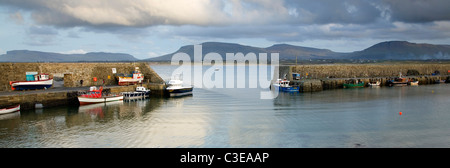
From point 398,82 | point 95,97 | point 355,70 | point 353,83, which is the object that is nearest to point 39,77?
point 95,97

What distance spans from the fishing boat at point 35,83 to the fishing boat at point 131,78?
6.21m

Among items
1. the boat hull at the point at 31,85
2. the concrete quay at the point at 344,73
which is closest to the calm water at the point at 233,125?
the boat hull at the point at 31,85

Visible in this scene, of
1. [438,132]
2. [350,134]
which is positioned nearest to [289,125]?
[350,134]

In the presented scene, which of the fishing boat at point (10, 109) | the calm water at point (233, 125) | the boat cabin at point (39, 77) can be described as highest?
the boat cabin at point (39, 77)

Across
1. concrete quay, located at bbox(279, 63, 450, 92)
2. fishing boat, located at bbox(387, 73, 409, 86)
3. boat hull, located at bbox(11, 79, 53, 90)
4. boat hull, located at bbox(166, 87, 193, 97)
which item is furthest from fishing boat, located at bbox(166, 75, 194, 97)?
fishing boat, located at bbox(387, 73, 409, 86)

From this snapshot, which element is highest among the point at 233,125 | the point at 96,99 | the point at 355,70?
the point at 355,70

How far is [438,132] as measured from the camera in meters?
16.4

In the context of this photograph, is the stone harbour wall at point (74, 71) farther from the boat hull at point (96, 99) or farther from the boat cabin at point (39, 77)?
the boat hull at point (96, 99)

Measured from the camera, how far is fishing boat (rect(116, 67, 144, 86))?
30.4 meters

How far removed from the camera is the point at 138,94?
29.0 m

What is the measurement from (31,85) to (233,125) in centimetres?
1764

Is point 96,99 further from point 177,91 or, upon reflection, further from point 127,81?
point 177,91

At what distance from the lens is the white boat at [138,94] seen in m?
28.1
